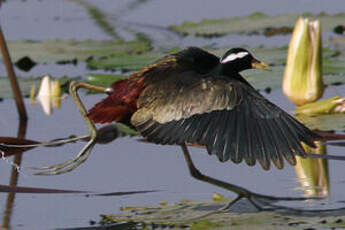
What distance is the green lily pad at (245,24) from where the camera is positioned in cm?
944

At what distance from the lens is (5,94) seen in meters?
7.32

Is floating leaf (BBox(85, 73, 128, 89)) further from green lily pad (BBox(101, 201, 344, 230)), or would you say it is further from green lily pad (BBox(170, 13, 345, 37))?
green lily pad (BBox(101, 201, 344, 230))

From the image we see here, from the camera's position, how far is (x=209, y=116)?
454 cm

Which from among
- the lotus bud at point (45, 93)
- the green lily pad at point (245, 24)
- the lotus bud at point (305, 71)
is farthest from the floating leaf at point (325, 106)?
the green lily pad at point (245, 24)

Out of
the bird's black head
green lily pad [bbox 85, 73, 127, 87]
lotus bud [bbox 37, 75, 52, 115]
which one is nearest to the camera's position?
the bird's black head

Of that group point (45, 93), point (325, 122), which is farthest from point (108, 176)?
point (45, 93)

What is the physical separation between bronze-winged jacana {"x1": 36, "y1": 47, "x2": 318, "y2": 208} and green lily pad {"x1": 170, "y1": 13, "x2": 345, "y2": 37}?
4646 mm

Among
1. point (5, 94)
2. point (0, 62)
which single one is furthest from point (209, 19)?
point (5, 94)

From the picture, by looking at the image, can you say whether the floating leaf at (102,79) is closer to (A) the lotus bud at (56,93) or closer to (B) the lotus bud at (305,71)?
(A) the lotus bud at (56,93)

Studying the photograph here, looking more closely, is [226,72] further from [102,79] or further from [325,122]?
[102,79]

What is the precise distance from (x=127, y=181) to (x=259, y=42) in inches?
161

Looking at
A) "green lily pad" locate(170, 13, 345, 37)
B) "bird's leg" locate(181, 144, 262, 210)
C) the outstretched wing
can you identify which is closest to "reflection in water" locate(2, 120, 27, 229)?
the outstretched wing

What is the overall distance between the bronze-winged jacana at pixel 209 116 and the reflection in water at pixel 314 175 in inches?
15.1

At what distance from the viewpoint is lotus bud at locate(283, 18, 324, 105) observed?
6.53 m
